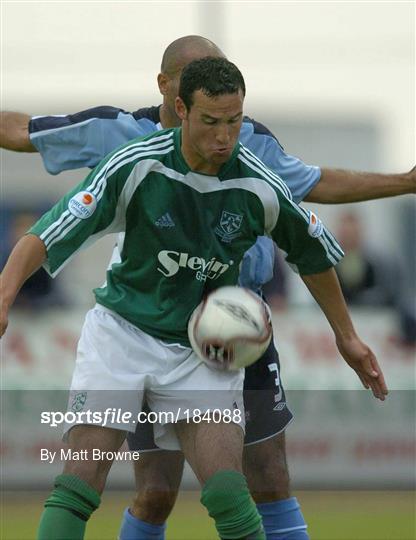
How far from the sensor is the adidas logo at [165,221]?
4.85 meters

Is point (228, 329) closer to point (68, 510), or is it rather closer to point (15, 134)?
point (68, 510)

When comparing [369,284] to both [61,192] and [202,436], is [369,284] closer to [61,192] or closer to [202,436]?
[61,192]

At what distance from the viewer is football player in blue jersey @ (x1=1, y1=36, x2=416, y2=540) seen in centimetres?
561

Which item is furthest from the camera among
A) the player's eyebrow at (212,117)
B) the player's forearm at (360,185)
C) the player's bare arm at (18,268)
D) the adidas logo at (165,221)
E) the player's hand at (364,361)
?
the player's forearm at (360,185)

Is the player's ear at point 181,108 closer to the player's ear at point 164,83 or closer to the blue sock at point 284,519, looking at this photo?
the player's ear at point 164,83

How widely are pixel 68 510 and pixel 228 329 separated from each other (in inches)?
33.7

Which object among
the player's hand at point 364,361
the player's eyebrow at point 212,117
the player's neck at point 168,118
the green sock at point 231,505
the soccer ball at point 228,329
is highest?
the player's neck at point 168,118

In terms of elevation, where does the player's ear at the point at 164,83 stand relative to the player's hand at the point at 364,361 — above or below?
above

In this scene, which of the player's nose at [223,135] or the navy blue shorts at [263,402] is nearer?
the player's nose at [223,135]

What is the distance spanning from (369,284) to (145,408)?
4.84m

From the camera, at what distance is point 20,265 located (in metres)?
4.64

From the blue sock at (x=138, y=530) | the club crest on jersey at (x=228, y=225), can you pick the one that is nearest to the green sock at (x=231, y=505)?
the club crest on jersey at (x=228, y=225)

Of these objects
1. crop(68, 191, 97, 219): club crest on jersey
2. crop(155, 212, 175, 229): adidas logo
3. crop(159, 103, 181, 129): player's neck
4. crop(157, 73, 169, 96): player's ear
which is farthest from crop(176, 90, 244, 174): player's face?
crop(157, 73, 169, 96): player's ear

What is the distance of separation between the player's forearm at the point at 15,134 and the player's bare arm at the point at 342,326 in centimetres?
153
